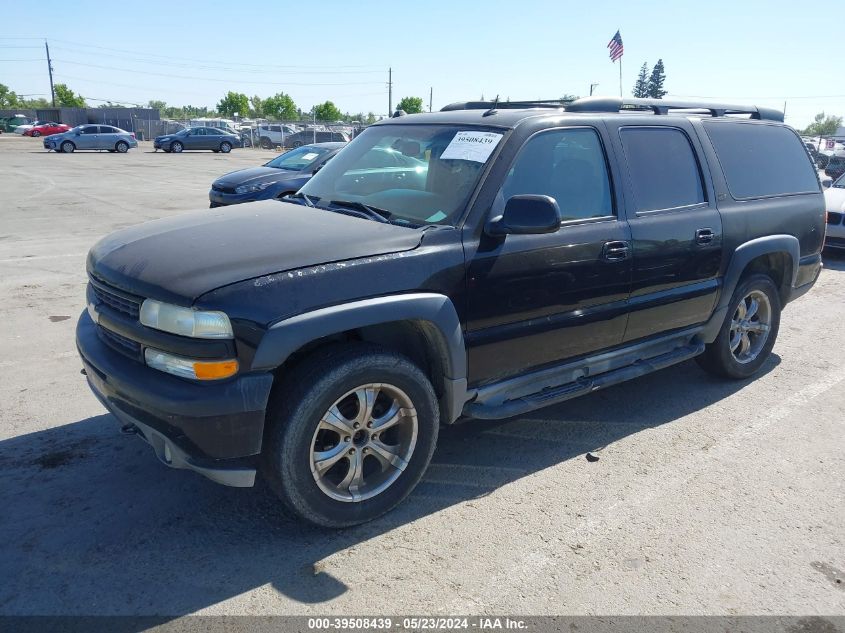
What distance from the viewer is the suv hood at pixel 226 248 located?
2.88 metres

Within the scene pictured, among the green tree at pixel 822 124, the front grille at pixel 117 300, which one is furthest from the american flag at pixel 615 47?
the green tree at pixel 822 124

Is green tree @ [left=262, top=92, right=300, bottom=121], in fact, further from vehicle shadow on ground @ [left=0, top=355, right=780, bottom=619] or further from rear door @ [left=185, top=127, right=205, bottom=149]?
vehicle shadow on ground @ [left=0, top=355, right=780, bottom=619]

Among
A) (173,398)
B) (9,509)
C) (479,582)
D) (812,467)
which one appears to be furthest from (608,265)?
(9,509)

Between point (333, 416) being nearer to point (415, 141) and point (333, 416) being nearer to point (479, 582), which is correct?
point (479, 582)

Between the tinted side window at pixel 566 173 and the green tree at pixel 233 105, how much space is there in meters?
122

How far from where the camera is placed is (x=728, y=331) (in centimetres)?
503

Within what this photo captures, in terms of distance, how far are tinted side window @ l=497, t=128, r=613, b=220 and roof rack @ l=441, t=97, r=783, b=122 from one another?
0.32 meters

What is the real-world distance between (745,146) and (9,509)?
5.16 m

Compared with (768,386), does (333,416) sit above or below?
above

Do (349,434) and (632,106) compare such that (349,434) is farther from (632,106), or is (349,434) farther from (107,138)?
(107,138)

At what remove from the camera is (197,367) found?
9.05ft

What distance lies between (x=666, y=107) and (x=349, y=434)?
3.20 metres

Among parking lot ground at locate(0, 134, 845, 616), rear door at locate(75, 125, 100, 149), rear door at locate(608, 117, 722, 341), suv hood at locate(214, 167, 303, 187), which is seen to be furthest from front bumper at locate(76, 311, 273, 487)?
rear door at locate(75, 125, 100, 149)

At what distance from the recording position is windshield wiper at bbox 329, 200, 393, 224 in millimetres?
3567
